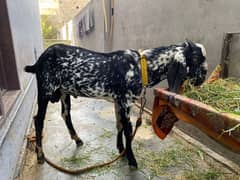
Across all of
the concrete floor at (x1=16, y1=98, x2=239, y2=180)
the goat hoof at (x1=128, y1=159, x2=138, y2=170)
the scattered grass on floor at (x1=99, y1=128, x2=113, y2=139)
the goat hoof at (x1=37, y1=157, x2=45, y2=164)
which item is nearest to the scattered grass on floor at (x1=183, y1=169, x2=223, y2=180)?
the concrete floor at (x1=16, y1=98, x2=239, y2=180)

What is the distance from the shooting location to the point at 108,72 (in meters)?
1.90

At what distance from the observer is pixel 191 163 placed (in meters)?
2.03

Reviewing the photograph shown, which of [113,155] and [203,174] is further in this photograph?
[113,155]

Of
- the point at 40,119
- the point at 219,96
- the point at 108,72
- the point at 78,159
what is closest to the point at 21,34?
the point at 40,119

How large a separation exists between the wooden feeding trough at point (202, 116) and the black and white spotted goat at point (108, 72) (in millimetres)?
357

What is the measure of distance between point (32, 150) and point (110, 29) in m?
3.41

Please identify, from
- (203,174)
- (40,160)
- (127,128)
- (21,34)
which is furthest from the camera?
(21,34)

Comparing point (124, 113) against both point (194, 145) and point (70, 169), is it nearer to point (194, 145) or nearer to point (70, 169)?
point (70, 169)

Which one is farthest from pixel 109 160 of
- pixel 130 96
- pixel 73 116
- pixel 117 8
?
pixel 117 8

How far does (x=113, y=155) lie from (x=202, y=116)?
137cm

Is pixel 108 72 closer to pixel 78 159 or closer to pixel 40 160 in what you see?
pixel 78 159

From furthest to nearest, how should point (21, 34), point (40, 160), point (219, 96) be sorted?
point (21, 34) < point (40, 160) < point (219, 96)

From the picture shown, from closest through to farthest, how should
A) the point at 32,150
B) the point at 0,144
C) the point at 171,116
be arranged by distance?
1. the point at 0,144
2. the point at 171,116
3. the point at 32,150

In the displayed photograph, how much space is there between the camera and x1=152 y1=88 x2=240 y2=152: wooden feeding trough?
906 millimetres
